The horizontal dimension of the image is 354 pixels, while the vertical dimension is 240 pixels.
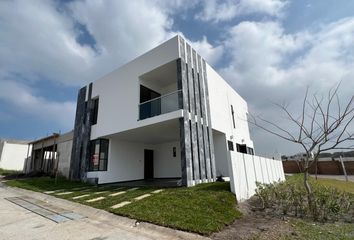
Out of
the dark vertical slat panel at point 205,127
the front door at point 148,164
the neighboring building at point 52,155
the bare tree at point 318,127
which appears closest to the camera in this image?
the bare tree at point 318,127

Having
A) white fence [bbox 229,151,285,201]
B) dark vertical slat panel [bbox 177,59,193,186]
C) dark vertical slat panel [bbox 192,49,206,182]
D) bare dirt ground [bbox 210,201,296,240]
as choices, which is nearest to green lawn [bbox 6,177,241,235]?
bare dirt ground [bbox 210,201,296,240]

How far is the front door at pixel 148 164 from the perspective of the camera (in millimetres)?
13903

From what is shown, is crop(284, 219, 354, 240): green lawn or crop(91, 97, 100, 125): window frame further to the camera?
crop(91, 97, 100, 125): window frame

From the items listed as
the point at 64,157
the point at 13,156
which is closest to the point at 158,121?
the point at 64,157

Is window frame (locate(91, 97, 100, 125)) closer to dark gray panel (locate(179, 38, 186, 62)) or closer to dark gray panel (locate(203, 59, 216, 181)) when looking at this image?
dark gray panel (locate(179, 38, 186, 62))

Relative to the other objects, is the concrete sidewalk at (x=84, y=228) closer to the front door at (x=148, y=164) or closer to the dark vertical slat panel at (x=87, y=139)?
the dark vertical slat panel at (x=87, y=139)

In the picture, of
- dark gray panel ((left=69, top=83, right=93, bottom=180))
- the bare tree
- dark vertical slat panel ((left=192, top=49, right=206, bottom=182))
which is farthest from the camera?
dark gray panel ((left=69, top=83, right=93, bottom=180))

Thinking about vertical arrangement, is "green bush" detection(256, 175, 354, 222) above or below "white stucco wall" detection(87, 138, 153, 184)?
below

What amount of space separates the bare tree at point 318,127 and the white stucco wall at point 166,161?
28.8 ft

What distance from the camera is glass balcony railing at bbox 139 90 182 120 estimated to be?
345 inches

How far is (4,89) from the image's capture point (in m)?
13.7

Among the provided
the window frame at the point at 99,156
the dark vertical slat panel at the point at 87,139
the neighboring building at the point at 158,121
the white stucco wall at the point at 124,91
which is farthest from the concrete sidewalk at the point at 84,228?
the dark vertical slat panel at the point at 87,139

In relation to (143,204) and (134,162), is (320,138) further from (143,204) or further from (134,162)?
(134,162)

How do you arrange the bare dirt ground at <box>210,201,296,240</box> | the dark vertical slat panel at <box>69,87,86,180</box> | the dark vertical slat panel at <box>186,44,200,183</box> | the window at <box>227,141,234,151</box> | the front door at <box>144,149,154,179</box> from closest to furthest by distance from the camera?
the bare dirt ground at <box>210,201,296,240</box> → the dark vertical slat panel at <box>186,44,200,183</box> → the dark vertical slat panel at <box>69,87,86,180</box> → the window at <box>227,141,234,151</box> → the front door at <box>144,149,154,179</box>
